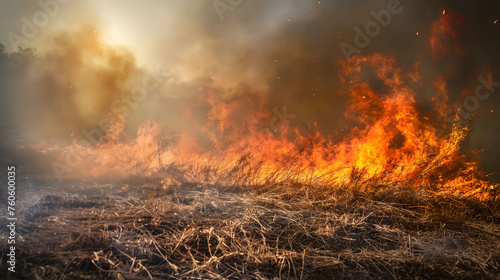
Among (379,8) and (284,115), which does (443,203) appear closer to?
(284,115)

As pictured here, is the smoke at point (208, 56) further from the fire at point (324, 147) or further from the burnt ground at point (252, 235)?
the burnt ground at point (252, 235)

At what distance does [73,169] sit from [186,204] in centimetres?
471

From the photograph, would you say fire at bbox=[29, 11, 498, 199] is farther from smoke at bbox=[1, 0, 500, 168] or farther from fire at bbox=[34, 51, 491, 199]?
smoke at bbox=[1, 0, 500, 168]

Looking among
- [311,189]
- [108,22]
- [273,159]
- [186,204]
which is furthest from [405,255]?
[108,22]

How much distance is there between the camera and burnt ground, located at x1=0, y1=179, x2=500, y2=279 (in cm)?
271

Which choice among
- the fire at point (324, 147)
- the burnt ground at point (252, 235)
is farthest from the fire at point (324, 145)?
the burnt ground at point (252, 235)

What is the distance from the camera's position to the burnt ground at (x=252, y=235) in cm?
271

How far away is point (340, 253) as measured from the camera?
311cm

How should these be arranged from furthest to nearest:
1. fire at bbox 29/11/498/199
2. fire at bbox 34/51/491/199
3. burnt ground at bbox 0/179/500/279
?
fire at bbox 29/11/498/199
fire at bbox 34/51/491/199
burnt ground at bbox 0/179/500/279

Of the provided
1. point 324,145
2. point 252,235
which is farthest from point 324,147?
point 252,235

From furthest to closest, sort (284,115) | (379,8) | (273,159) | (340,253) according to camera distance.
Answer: (284,115), (379,8), (273,159), (340,253)

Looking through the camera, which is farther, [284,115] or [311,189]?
[284,115]

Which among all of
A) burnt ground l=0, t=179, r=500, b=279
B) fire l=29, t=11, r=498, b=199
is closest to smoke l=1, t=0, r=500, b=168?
fire l=29, t=11, r=498, b=199

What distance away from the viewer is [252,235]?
11.4 ft
